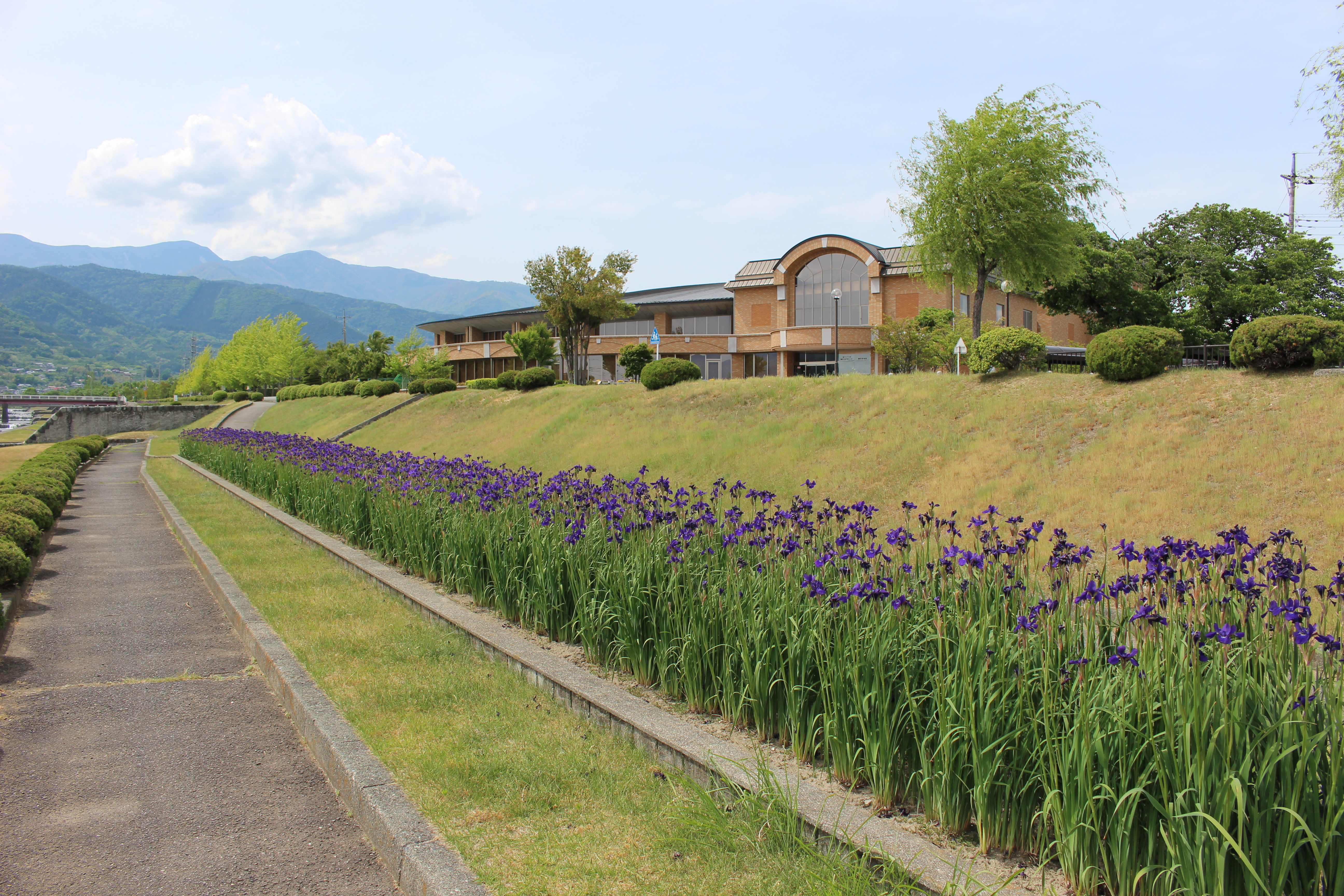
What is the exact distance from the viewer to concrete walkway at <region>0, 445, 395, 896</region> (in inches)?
136

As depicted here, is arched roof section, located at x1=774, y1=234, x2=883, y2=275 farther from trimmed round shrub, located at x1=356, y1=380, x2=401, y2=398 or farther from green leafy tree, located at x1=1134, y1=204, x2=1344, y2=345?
trimmed round shrub, located at x1=356, y1=380, x2=401, y2=398

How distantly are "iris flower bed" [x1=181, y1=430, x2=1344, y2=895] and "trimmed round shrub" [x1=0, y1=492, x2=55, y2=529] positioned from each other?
8.43 m

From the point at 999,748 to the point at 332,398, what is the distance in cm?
5365

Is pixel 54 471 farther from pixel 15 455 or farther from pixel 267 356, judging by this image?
pixel 267 356

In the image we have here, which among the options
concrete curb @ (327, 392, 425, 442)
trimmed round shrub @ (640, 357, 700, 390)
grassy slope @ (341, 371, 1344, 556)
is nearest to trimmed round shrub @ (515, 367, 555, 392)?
→ concrete curb @ (327, 392, 425, 442)

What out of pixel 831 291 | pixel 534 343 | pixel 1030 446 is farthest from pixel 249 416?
pixel 1030 446

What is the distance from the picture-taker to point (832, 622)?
4270 mm

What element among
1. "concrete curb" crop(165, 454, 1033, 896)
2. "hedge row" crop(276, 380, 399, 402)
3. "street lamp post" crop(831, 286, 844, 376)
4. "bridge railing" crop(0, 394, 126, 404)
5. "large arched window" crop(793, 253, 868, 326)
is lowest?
"concrete curb" crop(165, 454, 1033, 896)

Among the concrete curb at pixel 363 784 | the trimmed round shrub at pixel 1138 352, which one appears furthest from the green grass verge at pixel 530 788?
the trimmed round shrub at pixel 1138 352

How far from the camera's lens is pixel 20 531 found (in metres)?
9.36

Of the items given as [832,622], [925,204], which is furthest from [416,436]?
[832,622]

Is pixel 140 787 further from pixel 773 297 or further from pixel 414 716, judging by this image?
pixel 773 297

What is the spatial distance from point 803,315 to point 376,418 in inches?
931

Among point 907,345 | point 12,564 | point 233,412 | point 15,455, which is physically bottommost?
point 15,455
